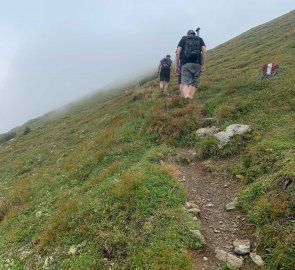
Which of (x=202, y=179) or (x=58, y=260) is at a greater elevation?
(x=58, y=260)

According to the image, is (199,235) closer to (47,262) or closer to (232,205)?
(232,205)

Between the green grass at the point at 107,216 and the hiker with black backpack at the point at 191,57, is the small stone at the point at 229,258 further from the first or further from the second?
the hiker with black backpack at the point at 191,57

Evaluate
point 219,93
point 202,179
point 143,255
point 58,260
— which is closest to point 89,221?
point 58,260

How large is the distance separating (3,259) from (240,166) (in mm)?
6889

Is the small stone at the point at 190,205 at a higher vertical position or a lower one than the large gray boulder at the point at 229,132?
higher

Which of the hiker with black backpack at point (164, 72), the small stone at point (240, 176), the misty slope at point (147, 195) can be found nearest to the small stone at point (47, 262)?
the misty slope at point (147, 195)

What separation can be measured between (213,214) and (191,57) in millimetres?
9018

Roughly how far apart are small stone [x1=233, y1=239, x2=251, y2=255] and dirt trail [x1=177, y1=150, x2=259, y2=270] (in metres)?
0.10

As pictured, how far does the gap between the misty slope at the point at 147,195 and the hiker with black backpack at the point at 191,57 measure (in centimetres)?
119

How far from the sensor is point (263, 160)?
9.94 meters

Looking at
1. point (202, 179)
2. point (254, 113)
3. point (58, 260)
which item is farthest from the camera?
point (254, 113)

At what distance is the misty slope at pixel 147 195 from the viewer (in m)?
7.54

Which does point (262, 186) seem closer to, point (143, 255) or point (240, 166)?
point (240, 166)

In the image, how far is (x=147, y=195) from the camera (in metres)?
9.14
